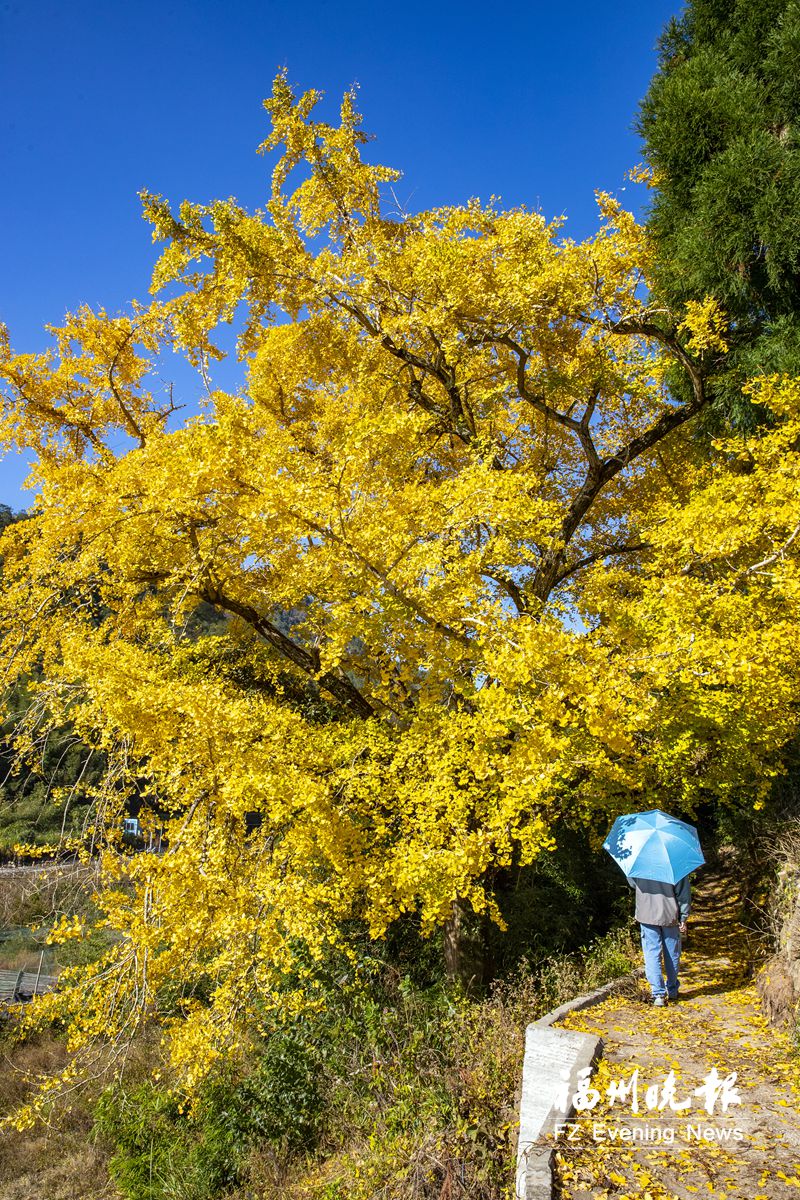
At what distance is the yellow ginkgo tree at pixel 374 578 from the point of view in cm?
546

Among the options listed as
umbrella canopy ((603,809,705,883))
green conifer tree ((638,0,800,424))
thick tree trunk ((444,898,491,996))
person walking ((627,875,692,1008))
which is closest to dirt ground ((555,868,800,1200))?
person walking ((627,875,692,1008))

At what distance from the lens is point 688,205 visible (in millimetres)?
8680

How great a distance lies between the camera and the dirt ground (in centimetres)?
330

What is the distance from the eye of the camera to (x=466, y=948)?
7.88 meters

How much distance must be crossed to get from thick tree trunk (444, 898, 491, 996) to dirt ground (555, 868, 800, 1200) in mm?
2584

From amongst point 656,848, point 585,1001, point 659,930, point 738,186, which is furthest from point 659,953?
point 738,186

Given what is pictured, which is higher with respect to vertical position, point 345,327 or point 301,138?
point 301,138

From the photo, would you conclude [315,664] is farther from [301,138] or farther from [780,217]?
[780,217]

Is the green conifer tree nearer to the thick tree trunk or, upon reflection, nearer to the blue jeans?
the blue jeans

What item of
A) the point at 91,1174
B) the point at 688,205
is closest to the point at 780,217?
the point at 688,205

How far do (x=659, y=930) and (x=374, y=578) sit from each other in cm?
391

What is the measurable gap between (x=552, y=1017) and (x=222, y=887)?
308 cm

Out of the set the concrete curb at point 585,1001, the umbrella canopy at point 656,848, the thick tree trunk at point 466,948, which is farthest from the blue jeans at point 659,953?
the thick tree trunk at point 466,948

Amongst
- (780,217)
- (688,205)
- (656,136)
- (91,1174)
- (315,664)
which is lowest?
(91,1174)
